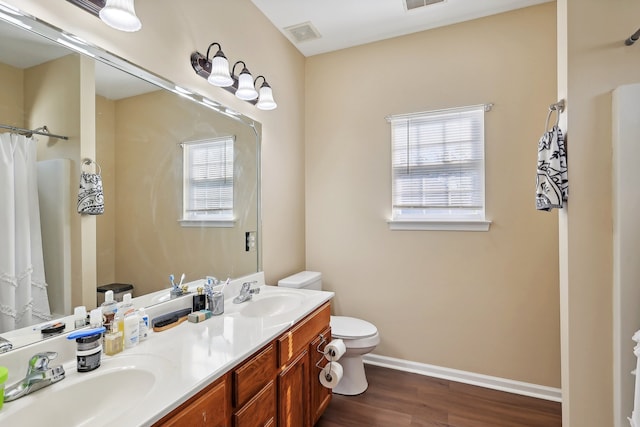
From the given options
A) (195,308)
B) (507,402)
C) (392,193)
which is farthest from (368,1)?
(507,402)

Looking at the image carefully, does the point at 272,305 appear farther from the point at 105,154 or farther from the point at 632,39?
the point at 632,39

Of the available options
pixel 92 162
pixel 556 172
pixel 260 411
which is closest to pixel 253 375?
pixel 260 411

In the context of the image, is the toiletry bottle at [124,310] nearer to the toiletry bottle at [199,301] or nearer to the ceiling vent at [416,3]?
the toiletry bottle at [199,301]

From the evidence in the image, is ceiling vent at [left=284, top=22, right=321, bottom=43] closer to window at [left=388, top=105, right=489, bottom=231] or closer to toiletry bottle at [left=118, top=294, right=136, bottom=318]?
window at [left=388, top=105, right=489, bottom=231]

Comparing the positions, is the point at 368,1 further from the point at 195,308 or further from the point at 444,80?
the point at 195,308

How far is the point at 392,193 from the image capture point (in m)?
2.62

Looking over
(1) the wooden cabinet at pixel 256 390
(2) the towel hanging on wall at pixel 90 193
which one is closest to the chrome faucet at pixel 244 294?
(1) the wooden cabinet at pixel 256 390

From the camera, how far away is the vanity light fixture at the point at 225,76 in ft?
5.50

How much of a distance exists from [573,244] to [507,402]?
4.39ft

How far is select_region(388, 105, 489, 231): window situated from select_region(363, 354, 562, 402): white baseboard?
114 cm

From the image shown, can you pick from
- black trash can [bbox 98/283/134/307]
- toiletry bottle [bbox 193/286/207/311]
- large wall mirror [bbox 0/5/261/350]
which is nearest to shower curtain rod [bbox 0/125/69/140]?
large wall mirror [bbox 0/5/261/350]

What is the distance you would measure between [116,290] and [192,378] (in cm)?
62

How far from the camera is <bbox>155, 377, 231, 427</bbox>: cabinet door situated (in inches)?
35.1

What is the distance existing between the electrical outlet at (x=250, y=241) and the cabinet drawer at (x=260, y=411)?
3.29 ft
